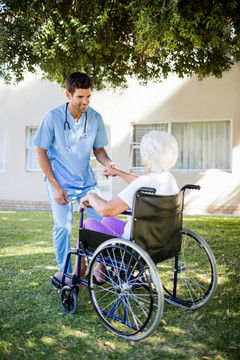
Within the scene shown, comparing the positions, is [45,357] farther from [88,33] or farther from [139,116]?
[139,116]

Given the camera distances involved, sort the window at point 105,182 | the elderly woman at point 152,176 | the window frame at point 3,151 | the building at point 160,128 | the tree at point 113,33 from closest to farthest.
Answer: the elderly woman at point 152,176 → the tree at point 113,33 → the building at point 160,128 → the window at point 105,182 → the window frame at point 3,151

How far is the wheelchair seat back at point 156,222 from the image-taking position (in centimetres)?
239

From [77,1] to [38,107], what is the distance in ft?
22.5

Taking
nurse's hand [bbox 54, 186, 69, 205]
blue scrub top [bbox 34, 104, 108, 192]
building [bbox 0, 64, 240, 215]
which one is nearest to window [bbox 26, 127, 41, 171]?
building [bbox 0, 64, 240, 215]

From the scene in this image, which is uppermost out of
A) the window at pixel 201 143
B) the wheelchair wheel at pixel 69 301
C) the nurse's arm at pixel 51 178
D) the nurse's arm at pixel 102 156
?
the window at pixel 201 143

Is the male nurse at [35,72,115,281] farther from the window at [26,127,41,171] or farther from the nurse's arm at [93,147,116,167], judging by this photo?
the window at [26,127,41,171]

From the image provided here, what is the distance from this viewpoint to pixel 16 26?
5902mm

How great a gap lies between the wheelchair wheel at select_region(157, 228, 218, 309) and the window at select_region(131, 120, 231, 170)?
17.8 feet

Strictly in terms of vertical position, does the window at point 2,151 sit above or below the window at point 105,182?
above

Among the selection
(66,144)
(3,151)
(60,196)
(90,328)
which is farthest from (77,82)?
(3,151)

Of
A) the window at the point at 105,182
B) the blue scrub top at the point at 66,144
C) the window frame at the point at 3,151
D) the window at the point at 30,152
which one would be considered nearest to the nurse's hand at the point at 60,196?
the blue scrub top at the point at 66,144

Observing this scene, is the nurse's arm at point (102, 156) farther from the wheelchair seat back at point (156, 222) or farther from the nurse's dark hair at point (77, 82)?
the wheelchair seat back at point (156, 222)

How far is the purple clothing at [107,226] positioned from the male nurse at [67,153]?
0.33 meters

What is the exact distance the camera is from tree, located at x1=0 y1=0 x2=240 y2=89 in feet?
14.7
